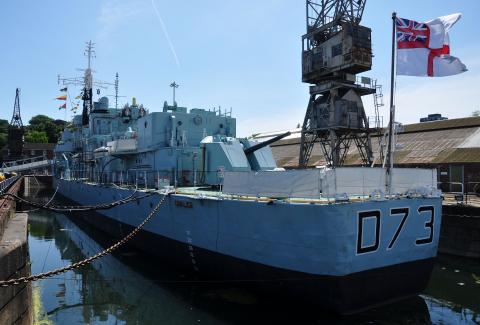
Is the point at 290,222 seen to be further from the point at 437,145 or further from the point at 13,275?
the point at 437,145

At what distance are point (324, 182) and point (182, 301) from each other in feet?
16.9

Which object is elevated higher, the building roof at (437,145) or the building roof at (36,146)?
the building roof at (36,146)

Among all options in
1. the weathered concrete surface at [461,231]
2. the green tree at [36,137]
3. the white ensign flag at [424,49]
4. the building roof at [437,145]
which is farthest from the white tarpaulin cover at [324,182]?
the green tree at [36,137]

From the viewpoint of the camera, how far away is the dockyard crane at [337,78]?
23922 millimetres

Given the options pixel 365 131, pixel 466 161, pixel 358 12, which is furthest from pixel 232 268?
pixel 358 12

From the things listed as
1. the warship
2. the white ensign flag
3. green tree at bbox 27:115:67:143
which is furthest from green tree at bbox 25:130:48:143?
the white ensign flag

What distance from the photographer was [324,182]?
25.9 ft

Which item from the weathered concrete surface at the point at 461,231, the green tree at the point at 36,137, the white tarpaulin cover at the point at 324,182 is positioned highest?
the green tree at the point at 36,137

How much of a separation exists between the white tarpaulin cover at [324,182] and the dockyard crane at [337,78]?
15027 millimetres

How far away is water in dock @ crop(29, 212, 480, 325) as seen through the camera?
855 centimetres

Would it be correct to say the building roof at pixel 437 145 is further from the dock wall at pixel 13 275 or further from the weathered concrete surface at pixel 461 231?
the dock wall at pixel 13 275

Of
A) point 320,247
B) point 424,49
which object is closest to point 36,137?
point 320,247

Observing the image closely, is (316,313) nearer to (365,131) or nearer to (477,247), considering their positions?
(477,247)

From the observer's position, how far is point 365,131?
977 inches
